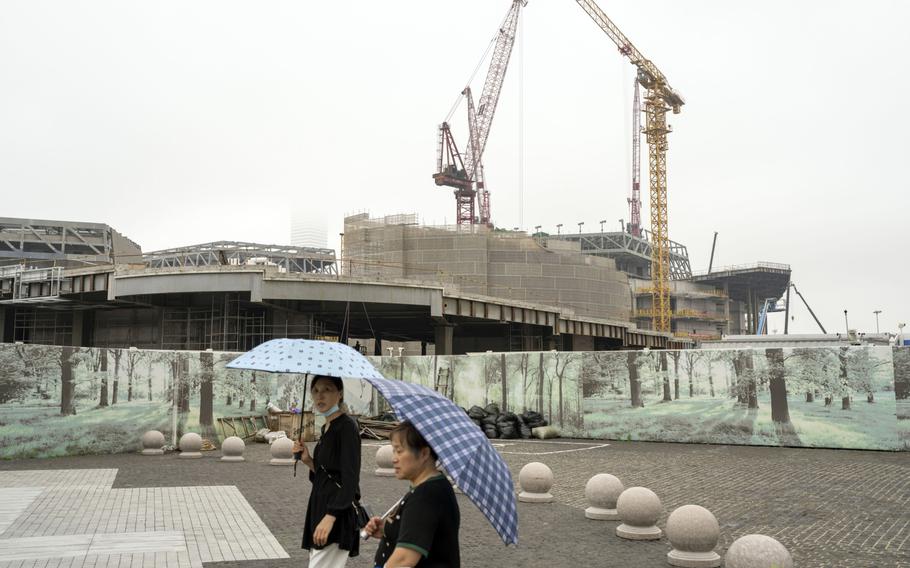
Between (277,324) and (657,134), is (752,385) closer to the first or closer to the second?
(277,324)

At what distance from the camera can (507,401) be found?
87.1 feet

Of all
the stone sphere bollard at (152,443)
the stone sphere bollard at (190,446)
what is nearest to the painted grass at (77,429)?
the stone sphere bollard at (152,443)

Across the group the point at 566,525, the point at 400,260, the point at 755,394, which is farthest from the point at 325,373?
the point at 400,260

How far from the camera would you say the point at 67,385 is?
65.1 feet

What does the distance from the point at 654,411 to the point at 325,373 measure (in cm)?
1913

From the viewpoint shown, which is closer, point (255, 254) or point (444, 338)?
point (444, 338)

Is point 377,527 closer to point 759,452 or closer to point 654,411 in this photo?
point 759,452

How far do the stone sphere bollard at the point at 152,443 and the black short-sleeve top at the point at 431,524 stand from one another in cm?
1851

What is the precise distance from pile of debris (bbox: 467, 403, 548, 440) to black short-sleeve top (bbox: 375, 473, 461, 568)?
849 inches

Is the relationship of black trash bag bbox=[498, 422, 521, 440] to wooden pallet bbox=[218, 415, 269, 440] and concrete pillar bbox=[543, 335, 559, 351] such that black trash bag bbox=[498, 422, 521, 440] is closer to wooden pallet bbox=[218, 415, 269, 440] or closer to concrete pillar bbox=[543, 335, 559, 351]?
wooden pallet bbox=[218, 415, 269, 440]

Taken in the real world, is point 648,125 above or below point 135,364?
above

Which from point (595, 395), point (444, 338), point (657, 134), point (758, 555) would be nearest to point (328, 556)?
point (758, 555)

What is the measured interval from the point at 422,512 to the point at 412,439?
0.35 m

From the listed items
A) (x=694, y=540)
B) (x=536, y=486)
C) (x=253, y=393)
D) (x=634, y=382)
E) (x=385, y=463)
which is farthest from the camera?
(x=253, y=393)
